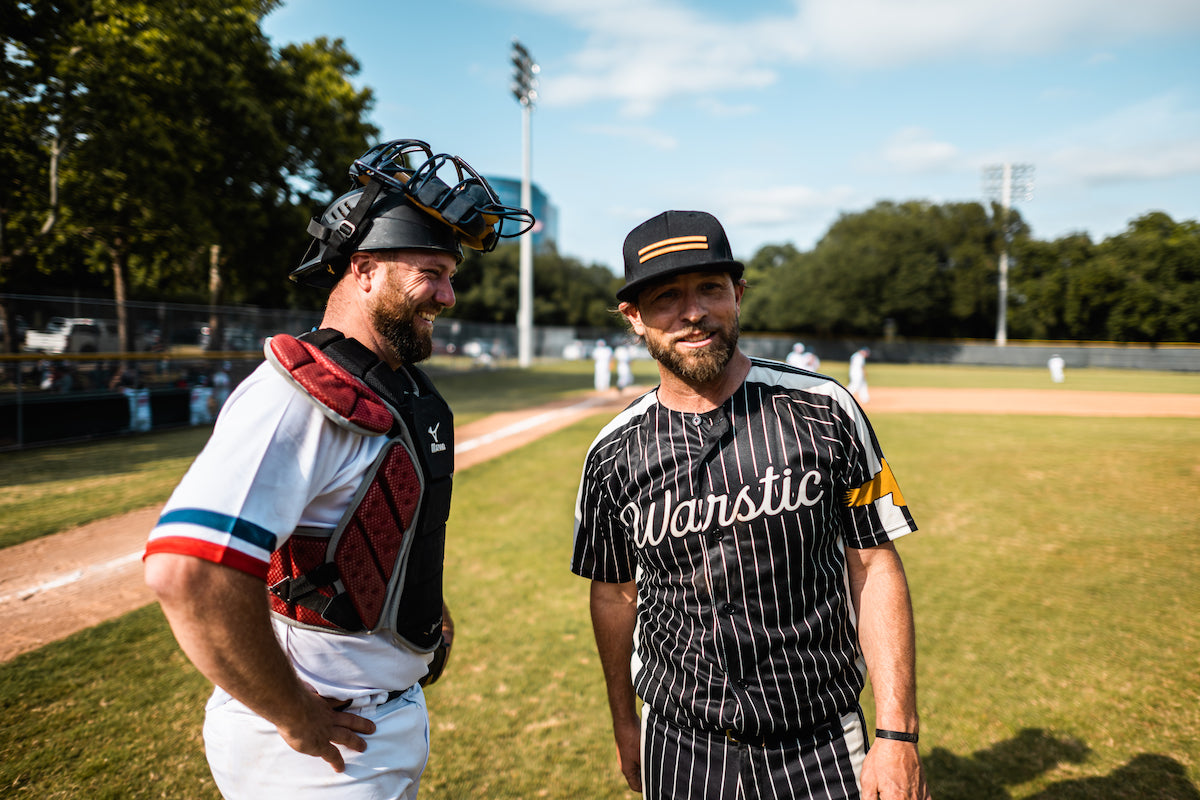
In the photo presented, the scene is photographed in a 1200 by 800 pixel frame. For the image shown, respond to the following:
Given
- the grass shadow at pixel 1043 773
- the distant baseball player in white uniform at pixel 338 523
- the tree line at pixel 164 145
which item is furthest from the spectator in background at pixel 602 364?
the distant baseball player in white uniform at pixel 338 523

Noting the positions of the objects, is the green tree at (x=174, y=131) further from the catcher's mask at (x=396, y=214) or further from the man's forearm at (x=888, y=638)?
the man's forearm at (x=888, y=638)

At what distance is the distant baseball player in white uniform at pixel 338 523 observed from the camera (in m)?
1.32

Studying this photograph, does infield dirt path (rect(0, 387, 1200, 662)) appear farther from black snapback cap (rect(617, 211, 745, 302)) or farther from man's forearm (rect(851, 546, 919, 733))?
man's forearm (rect(851, 546, 919, 733))

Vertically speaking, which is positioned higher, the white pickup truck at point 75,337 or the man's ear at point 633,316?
the white pickup truck at point 75,337

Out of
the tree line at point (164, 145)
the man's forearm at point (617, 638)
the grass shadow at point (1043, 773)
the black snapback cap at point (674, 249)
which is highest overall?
the tree line at point (164, 145)

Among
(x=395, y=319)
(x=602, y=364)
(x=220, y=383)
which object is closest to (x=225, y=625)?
(x=395, y=319)

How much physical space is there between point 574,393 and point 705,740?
2293 cm

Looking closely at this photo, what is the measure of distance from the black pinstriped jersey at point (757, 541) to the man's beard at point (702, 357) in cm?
13

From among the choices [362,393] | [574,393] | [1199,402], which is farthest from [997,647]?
[1199,402]

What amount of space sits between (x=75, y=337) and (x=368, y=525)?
1481 centimetres

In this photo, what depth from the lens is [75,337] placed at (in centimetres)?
1280

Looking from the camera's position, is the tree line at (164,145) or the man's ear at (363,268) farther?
the tree line at (164,145)

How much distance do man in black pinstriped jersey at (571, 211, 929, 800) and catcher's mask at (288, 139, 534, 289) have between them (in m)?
0.53

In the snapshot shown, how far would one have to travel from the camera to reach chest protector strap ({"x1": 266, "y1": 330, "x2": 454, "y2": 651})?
1.57 metres
